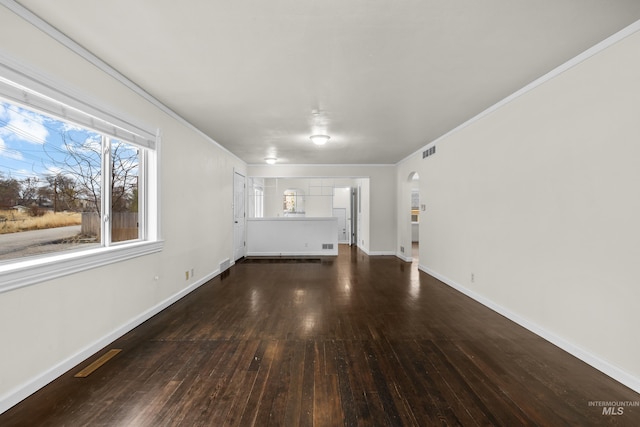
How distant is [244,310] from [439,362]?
2188 millimetres

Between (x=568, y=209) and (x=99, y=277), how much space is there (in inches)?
161

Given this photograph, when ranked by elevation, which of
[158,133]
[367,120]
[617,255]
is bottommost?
[617,255]

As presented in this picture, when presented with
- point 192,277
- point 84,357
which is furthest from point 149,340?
Result: point 192,277

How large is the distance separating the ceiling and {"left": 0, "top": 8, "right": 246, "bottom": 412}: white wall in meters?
0.21

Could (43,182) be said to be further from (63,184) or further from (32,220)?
(32,220)

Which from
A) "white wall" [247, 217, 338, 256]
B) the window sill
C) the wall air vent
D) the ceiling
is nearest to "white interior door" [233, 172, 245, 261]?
"white wall" [247, 217, 338, 256]

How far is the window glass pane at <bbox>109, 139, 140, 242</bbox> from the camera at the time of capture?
8.87ft

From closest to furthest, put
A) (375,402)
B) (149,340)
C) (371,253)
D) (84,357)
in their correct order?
(375,402)
(84,357)
(149,340)
(371,253)

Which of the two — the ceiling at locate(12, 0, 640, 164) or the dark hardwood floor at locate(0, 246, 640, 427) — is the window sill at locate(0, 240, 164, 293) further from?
the ceiling at locate(12, 0, 640, 164)

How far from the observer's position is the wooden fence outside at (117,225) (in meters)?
2.46

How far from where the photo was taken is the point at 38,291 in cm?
188

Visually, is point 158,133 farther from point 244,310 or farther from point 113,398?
point 113,398

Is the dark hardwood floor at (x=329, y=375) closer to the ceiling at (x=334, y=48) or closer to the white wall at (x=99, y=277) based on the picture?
the white wall at (x=99, y=277)

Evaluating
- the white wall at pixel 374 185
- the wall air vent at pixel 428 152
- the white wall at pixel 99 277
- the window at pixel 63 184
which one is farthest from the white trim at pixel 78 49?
the wall air vent at pixel 428 152
